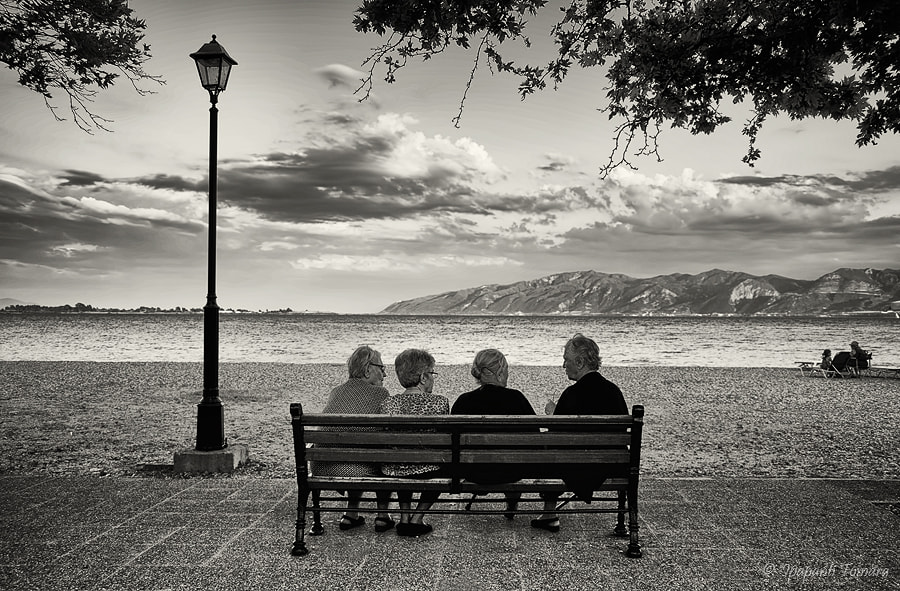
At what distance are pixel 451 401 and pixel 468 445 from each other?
1107 centimetres

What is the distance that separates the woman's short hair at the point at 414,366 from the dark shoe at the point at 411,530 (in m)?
1.04

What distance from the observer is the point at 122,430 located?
11.2 metres

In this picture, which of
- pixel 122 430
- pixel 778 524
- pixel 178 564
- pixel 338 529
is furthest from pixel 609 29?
pixel 122 430

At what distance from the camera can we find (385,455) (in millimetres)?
4590

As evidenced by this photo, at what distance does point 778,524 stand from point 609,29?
499 cm

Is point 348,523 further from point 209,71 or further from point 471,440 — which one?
point 209,71

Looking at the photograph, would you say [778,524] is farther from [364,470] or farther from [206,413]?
[206,413]

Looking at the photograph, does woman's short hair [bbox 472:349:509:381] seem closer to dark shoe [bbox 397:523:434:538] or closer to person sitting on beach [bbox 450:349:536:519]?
person sitting on beach [bbox 450:349:536:519]

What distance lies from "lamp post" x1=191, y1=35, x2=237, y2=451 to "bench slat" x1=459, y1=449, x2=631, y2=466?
3769 mm

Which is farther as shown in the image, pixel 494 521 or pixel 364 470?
pixel 494 521

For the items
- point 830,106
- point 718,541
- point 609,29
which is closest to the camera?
point 718,541

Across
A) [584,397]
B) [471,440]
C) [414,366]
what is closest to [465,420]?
[471,440]

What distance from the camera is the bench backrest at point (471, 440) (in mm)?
4543

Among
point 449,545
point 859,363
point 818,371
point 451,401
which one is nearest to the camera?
point 449,545
